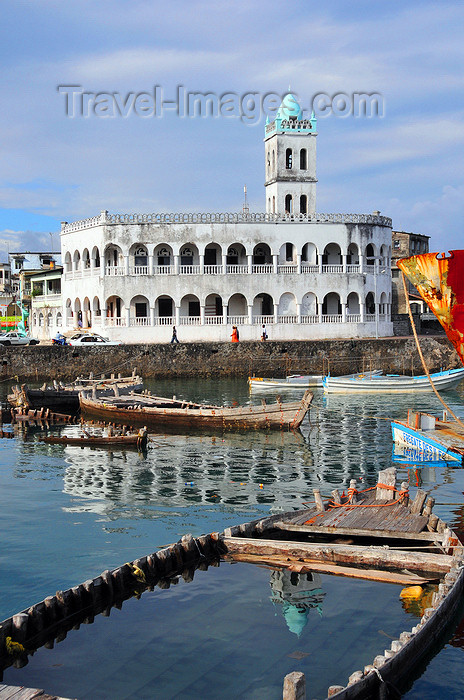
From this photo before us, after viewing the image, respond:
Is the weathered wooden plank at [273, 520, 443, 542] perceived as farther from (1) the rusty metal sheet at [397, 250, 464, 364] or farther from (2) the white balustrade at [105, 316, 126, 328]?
(2) the white balustrade at [105, 316, 126, 328]

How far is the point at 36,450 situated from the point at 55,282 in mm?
38754

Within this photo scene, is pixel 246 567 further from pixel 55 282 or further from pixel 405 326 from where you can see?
pixel 55 282

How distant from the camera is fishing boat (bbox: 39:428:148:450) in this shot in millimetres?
24766

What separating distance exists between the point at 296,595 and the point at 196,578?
160 cm

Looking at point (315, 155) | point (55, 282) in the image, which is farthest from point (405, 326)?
point (55, 282)

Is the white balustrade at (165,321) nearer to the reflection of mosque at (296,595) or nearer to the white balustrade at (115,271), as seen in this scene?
the white balustrade at (115,271)

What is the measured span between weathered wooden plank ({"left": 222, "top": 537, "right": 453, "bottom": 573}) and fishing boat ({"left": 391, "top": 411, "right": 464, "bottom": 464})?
7.84 metres

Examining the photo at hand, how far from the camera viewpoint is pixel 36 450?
2572 cm

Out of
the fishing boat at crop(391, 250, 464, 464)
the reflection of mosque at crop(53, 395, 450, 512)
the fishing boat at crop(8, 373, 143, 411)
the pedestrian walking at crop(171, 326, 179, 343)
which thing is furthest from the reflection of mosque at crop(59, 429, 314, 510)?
the pedestrian walking at crop(171, 326, 179, 343)

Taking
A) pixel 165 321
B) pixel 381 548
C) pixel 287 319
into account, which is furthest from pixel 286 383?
pixel 381 548

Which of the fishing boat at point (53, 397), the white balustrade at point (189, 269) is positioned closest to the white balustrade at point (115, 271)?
the white balustrade at point (189, 269)

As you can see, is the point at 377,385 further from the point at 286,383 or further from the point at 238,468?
the point at 238,468

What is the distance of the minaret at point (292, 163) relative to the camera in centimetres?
5453

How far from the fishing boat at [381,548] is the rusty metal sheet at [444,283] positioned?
4978 mm
